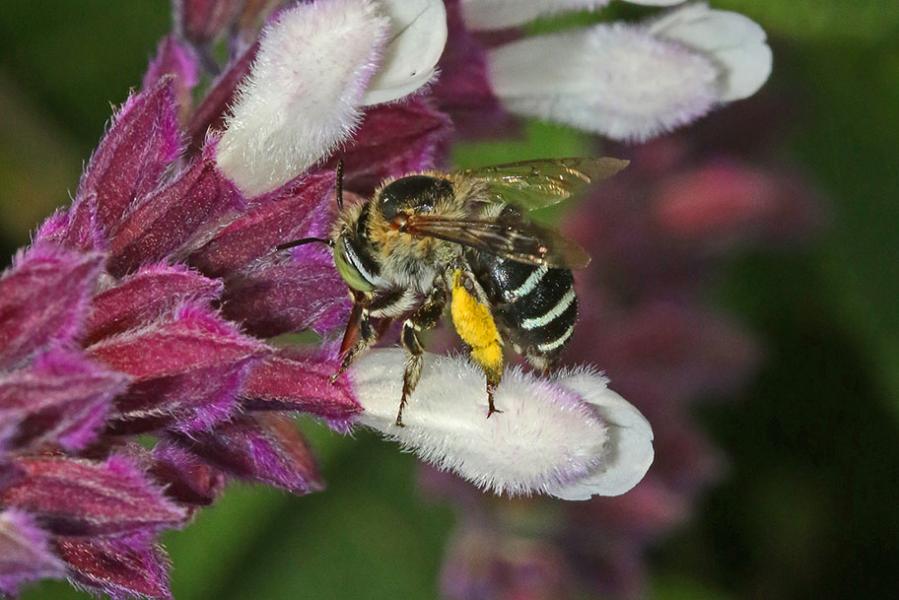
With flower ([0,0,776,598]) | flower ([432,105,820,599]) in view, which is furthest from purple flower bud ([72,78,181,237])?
flower ([432,105,820,599])

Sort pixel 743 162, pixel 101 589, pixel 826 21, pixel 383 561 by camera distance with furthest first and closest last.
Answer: pixel 383 561 < pixel 743 162 < pixel 826 21 < pixel 101 589

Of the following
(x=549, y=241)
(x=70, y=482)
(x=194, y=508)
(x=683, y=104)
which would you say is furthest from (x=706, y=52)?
(x=70, y=482)

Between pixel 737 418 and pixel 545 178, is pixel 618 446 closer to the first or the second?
pixel 545 178

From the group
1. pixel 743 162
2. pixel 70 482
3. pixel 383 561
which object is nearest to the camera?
pixel 70 482

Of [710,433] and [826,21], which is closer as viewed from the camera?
[826,21]

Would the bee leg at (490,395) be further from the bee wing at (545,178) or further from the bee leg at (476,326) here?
the bee wing at (545,178)

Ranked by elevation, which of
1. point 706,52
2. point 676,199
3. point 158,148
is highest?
point 158,148

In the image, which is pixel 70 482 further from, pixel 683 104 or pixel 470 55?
pixel 683 104
